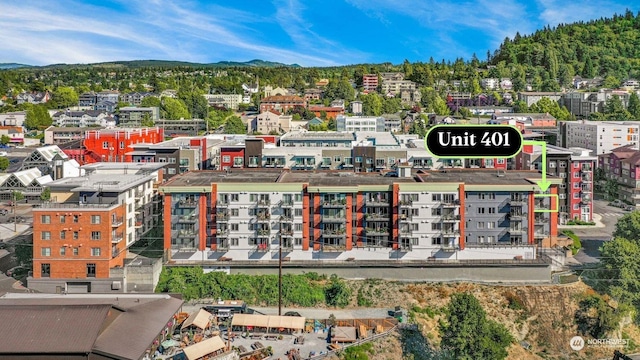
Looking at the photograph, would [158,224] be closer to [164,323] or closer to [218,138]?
[164,323]

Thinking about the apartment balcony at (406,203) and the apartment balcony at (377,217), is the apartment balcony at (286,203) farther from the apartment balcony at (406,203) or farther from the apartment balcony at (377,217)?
the apartment balcony at (406,203)

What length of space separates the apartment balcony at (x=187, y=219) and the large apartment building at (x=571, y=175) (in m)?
18.0

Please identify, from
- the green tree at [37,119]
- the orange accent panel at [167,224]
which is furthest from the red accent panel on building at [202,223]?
the green tree at [37,119]

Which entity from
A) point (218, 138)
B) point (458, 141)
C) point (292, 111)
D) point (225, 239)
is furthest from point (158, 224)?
point (292, 111)

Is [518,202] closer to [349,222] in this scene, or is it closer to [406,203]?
[406,203]

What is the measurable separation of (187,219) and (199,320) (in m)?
4.92

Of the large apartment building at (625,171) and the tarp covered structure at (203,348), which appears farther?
the large apartment building at (625,171)

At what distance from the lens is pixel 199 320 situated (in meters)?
17.6

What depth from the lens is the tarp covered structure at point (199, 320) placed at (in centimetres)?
1745

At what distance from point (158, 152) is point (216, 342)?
54.1 ft

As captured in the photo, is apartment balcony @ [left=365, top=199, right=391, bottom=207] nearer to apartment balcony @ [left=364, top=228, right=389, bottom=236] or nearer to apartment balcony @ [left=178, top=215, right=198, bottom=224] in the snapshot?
apartment balcony @ [left=364, top=228, right=389, bottom=236]

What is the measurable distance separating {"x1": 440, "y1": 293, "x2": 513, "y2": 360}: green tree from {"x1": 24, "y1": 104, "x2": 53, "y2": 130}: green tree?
2185 inches

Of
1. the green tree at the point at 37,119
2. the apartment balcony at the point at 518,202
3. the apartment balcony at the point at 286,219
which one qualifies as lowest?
the apartment balcony at the point at 286,219

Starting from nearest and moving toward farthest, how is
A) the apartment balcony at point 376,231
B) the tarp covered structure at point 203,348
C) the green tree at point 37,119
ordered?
the tarp covered structure at point 203,348 < the apartment balcony at point 376,231 < the green tree at point 37,119
